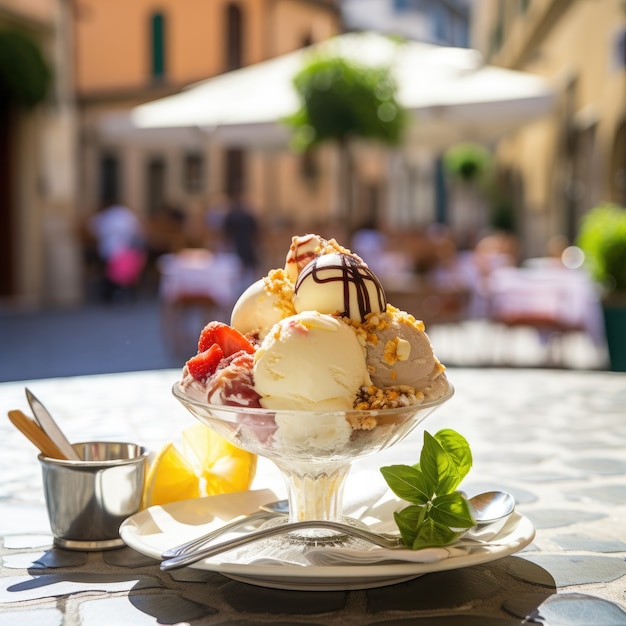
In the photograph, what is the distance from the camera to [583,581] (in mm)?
1239

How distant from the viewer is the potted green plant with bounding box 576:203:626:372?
6.50 meters

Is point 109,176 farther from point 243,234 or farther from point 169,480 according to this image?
point 169,480

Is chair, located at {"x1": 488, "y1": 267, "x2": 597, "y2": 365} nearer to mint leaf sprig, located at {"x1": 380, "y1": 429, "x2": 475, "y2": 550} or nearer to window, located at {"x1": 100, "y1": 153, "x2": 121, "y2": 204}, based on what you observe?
mint leaf sprig, located at {"x1": 380, "y1": 429, "x2": 475, "y2": 550}

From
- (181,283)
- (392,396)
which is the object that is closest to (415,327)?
(392,396)

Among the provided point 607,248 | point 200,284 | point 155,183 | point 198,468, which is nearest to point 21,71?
point 200,284

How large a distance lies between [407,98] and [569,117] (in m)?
6.84

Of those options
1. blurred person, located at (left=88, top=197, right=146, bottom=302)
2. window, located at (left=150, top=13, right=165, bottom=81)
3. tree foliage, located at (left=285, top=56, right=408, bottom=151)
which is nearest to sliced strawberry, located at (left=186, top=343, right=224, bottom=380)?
tree foliage, located at (left=285, top=56, right=408, bottom=151)

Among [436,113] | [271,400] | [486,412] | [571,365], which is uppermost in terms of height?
[436,113]

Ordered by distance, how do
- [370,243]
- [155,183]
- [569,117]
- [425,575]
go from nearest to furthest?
1. [425,575]
2. [370,243]
3. [569,117]
4. [155,183]

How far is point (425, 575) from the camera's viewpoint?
1.23 m

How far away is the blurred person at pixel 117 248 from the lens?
13414 mm

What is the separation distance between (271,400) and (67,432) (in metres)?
1.07

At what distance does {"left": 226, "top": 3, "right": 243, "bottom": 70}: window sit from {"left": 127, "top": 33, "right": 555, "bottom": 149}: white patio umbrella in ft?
46.8

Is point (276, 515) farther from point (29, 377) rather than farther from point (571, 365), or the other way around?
point (571, 365)
